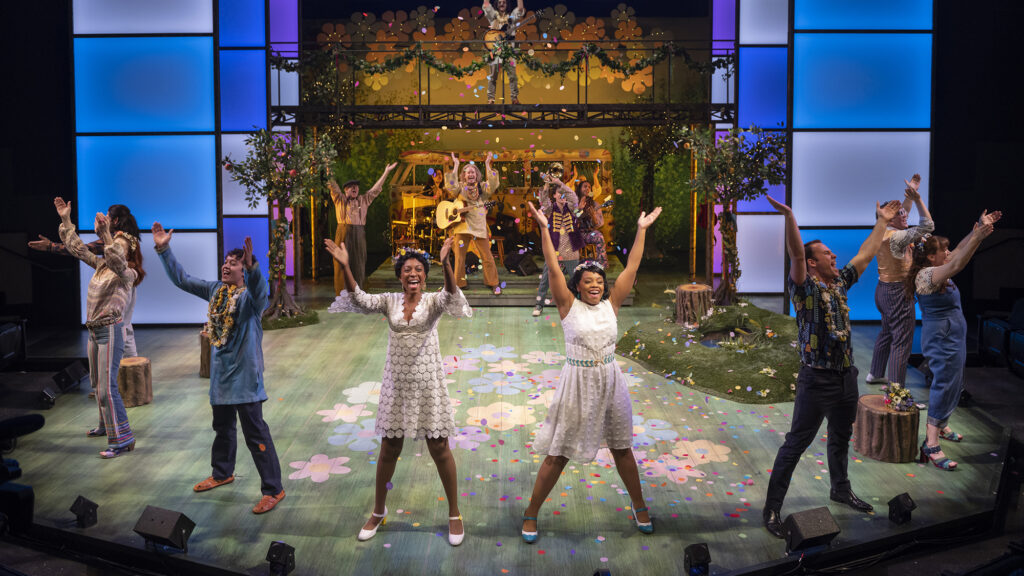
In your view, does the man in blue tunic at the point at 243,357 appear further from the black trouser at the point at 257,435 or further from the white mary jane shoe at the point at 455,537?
the white mary jane shoe at the point at 455,537

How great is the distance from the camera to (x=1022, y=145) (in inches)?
397

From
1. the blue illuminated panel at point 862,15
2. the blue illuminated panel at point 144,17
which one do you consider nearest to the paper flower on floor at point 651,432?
the blue illuminated panel at point 862,15

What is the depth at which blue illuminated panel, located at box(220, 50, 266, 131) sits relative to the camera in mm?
11281

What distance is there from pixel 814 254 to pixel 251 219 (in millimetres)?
8112

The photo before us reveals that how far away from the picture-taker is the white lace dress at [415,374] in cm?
438

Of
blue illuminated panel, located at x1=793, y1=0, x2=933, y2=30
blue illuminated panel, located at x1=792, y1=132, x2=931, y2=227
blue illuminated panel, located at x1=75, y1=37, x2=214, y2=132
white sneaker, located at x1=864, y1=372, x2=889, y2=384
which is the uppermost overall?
blue illuminated panel, located at x1=793, y1=0, x2=933, y2=30

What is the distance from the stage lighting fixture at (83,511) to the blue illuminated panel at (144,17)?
6.60 m

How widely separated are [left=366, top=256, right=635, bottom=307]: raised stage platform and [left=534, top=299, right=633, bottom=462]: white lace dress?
236 inches

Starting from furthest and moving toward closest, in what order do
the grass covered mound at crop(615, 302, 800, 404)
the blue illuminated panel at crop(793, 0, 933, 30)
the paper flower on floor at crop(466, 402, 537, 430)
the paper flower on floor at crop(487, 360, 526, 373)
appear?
the blue illuminated panel at crop(793, 0, 933, 30)
the paper flower on floor at crop(487, 360, 526, 373)
the grass covered mound at crop(615, 302, 800, 404)
the paper flower on floor at crop(466, 402, 537, 430)

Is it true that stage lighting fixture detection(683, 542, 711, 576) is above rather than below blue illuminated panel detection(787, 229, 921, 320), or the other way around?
below

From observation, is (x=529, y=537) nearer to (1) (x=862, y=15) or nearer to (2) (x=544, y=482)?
(2) (x=544, y=482)

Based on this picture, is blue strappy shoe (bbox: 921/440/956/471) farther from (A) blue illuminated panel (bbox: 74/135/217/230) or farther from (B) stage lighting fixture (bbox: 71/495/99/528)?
(A) blue illuminated panel (bbox: 74/135/217/230)

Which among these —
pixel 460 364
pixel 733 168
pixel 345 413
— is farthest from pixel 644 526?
pixel 733 168

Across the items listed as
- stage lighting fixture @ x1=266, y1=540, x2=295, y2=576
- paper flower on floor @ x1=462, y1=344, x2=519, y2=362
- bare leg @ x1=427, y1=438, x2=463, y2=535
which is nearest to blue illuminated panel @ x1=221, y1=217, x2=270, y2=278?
paper flower on floor @ x1=462, y1=344, x2=519, y2=362
